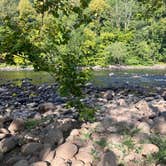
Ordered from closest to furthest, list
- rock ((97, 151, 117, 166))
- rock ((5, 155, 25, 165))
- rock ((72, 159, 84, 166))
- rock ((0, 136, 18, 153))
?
rock ((97, 151, 117, 166)) → rock ((72, 159, 84, 166)) → rock ((5, 155, 25, 165)) → rock ((0, 136, 18, 153))

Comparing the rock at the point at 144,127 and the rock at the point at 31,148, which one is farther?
the rock at the point at 144,127

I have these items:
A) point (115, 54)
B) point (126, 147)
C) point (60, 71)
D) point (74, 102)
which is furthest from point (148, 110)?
point (115, 54)

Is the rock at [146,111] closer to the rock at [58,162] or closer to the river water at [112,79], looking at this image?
the rock at [58,162]

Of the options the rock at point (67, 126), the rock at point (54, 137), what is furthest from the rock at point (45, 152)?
the rock at point (67, 126)

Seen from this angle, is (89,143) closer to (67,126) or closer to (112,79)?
(67,126)

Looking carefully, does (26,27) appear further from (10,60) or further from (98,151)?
(98,151)

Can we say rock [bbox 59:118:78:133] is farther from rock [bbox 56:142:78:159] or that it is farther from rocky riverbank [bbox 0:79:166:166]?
rock [bbox 56:142:78:159]

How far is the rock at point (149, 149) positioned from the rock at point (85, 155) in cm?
69

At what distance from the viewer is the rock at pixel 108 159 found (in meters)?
5.23

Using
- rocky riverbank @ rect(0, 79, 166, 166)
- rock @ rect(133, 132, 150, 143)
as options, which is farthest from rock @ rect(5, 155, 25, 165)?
rock @ rect(133, 132, 150, 143)

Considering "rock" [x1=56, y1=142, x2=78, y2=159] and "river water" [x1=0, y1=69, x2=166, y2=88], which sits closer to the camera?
"rock" [x1=56, y1=142, x2=78, y2=159]

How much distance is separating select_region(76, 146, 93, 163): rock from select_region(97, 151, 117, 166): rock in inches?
9.4

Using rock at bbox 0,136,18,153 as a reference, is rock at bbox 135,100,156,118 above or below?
below

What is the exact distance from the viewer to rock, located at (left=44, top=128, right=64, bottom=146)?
20.2ft
